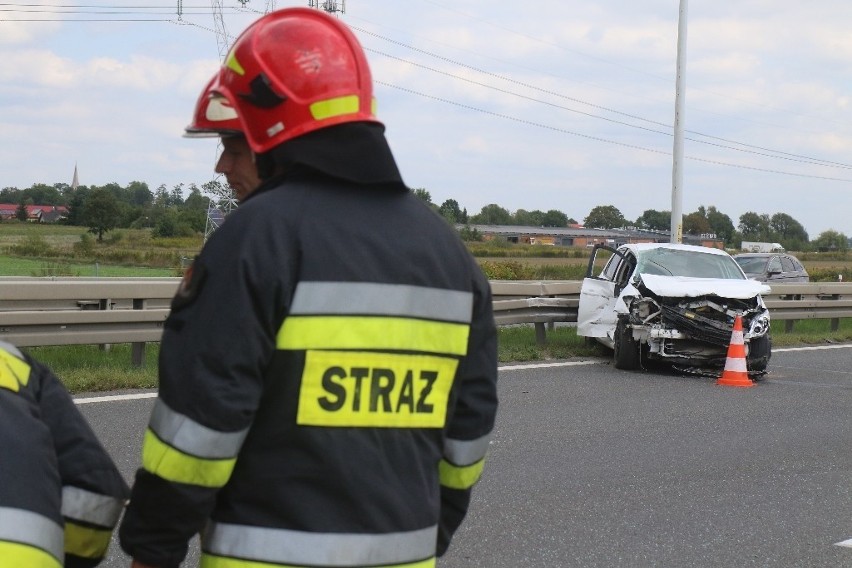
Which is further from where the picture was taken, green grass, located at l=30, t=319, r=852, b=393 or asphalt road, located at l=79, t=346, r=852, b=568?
green grass, located at l=30, t=319, r=852, b=393

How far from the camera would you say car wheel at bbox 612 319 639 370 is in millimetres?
12859

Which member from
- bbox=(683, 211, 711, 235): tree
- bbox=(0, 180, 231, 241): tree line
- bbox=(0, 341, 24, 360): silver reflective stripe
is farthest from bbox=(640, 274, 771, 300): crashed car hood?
bbox=(683, 211, 711, 235): tree

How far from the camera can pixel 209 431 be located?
2.03m

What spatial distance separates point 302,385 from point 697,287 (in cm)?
1129

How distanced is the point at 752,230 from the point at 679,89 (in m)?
96.4

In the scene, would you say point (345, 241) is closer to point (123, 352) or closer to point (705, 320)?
point (123, 352)

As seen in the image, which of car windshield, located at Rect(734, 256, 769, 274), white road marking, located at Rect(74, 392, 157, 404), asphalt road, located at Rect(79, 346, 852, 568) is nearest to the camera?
asphalt road, located at Rect(79, 346, 852, 568)

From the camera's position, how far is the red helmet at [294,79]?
218 centimetres

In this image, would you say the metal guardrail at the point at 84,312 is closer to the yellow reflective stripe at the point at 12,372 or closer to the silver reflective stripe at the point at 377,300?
the yellow reflective stripe at the point at 12,372

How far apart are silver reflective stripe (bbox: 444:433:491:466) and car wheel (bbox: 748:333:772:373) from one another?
10.6m

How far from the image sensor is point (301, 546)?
2076 mm

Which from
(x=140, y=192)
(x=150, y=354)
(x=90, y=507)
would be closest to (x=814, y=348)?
(x=150, y=354)

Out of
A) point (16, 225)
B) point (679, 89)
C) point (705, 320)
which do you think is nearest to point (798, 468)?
point (705, 320)

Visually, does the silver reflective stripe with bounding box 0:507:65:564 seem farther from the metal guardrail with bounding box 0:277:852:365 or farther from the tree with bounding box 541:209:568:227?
the tree with bounding box 541:209:568:227
